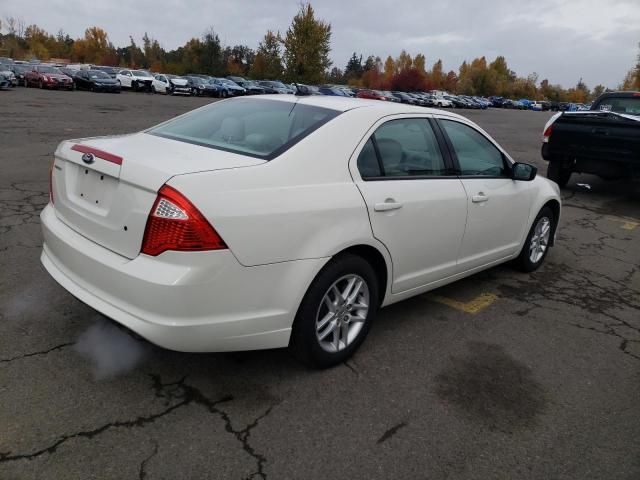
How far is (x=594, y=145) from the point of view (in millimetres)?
9078

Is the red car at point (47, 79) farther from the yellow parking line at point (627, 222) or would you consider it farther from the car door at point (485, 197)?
the car door at point (485, 197)

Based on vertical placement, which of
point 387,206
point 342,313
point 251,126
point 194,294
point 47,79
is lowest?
point 47,79

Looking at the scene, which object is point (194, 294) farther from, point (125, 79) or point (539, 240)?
point (125, 79)

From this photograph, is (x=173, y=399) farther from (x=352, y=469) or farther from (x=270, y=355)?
(x=352, y=469)

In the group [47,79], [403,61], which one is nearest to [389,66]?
[403,61]

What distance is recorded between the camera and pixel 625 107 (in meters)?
11.1

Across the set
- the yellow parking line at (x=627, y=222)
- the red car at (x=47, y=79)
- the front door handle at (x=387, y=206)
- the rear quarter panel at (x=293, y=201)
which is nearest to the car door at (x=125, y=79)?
the red car at (x=47, y=79)

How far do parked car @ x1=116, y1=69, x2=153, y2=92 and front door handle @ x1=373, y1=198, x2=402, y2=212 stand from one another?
132ft

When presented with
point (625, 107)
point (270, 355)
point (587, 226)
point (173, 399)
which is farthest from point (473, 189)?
point (625, 107)

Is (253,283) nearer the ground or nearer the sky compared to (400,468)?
nearer the sky

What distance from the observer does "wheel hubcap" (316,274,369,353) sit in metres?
3.12

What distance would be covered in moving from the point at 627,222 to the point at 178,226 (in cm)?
761

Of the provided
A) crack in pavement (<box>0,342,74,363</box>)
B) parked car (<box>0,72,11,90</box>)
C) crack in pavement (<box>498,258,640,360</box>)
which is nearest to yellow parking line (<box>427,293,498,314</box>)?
crack in pavement (<box>498,258,640,360</box>)

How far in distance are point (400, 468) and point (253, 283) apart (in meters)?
1.10
